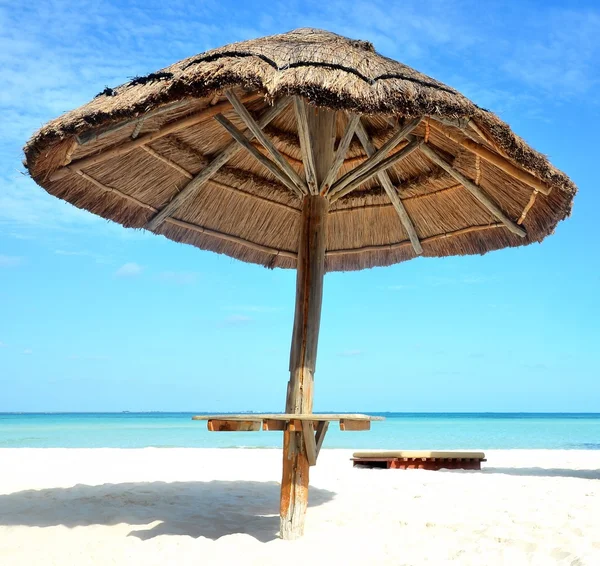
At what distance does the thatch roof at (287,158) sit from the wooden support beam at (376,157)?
0.58 feet

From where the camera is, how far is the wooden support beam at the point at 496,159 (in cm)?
418

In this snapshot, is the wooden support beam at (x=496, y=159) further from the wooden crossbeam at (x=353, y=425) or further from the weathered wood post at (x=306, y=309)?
the wooden crossbeam at (x=353, y=425)

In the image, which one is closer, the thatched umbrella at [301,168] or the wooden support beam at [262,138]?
the thatched umbrella at [301,168]

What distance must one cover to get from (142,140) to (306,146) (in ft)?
3.65

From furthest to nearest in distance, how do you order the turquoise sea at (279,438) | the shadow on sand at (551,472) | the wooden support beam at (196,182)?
the turquoise sea at (279,438) < the shadow on sand at (551,472) < the wooden support beam at (196,182)

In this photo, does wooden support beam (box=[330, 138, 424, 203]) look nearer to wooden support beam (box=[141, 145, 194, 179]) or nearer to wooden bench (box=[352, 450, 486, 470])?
wooden support beam (box=[141, 145, 194, 179])

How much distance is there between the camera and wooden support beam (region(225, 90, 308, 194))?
12.6 feet

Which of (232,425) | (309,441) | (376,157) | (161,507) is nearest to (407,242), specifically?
(376,157)

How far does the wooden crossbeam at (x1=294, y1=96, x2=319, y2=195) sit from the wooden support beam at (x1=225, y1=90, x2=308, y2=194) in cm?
8

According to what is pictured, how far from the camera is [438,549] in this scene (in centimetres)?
356

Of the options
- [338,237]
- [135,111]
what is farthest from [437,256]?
[135,111]

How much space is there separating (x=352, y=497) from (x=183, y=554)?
2.26m

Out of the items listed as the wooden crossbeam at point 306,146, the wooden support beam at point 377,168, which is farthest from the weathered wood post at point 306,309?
the wooden support beam at point 377,168

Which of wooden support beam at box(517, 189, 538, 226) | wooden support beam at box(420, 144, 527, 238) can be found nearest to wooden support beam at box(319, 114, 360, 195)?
wooden support beam at box(420, 144, 527, 238)
